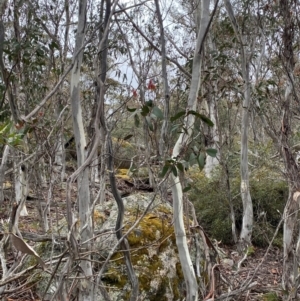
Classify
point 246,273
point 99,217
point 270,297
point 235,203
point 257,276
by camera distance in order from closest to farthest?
point 270,297, point 99,217, point 257,276, point 246,273, point 235,203

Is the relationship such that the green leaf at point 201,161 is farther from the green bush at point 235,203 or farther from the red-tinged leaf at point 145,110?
the green bush at point 235,203

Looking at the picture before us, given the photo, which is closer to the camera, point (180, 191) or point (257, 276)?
point (180, 191)

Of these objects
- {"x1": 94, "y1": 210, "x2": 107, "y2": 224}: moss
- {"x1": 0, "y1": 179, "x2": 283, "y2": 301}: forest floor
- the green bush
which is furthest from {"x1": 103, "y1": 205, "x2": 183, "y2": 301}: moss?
the green bush

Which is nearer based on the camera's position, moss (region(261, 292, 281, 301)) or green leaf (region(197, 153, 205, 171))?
green leaf (region(197, 153, 205, 171))

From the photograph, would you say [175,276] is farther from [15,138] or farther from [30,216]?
[30,216]

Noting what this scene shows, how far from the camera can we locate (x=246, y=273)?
15.9ft

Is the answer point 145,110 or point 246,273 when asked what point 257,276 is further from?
point 145,110

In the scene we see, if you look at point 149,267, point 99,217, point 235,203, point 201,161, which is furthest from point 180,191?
point 235,203

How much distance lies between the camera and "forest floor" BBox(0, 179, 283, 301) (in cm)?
331

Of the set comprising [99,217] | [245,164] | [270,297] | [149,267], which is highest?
[245,164]

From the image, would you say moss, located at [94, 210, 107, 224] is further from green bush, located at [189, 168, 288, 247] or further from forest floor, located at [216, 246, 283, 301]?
green bush, located at [189, 168, 288, 247]

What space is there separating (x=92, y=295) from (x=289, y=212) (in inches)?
73.2

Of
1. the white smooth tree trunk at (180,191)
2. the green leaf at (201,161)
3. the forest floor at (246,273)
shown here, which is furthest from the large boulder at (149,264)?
the green leaf at (201,161)

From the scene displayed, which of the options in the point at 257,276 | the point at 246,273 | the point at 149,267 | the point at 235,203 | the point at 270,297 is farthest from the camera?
the point at 235,203
